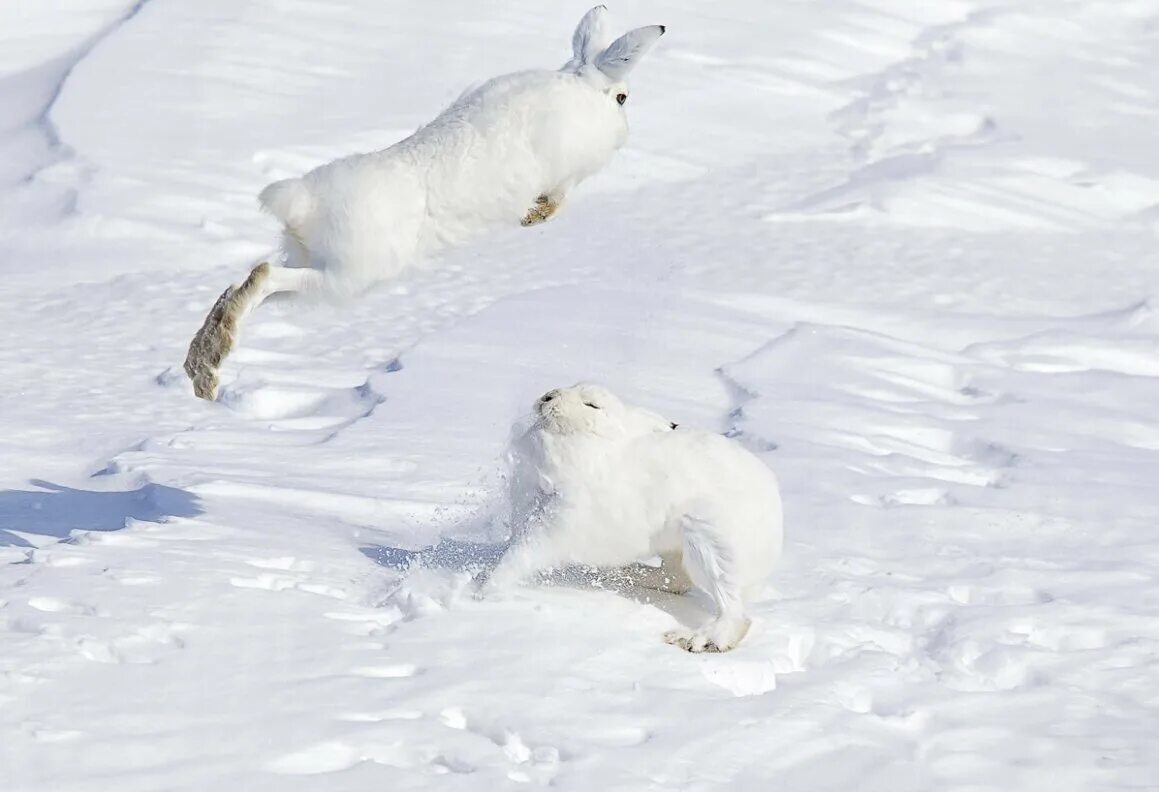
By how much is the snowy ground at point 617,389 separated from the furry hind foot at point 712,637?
2.4 inches

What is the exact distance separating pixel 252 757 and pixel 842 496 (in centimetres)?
307

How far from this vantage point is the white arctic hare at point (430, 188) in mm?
5254

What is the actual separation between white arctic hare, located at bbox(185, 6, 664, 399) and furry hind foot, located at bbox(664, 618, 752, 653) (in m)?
1.63

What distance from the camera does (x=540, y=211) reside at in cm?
543

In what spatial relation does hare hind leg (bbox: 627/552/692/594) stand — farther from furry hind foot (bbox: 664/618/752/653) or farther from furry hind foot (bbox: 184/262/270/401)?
furry hind foot (bbox: 184/262/270/401)

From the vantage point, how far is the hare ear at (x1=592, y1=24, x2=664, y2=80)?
17.0ft

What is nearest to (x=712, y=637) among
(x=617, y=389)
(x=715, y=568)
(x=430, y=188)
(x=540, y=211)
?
(x=715, y=568)

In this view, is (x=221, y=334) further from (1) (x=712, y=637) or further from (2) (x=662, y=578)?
(1) (x=712, y=637)

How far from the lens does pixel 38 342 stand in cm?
798

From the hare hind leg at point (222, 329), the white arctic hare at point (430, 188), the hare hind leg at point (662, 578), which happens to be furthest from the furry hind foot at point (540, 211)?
the hare hind leg at point (662, 578)

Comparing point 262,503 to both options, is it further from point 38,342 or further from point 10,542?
point 38,342

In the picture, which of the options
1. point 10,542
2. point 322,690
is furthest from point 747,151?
point 322,690

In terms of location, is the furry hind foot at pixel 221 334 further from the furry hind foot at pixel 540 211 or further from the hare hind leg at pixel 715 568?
the hare hind leg at pixel 715 568

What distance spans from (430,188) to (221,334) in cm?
83
